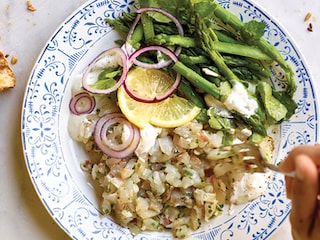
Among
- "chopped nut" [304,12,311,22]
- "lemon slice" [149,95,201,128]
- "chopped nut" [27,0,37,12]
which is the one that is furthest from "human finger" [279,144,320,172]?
"chopped nut" [27,0,37,12]

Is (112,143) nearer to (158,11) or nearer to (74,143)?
(74,143)

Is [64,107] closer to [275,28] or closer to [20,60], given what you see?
[20,60]

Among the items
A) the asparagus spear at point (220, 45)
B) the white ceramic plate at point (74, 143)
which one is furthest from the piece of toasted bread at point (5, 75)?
the asparagus spear at point (220, 45)

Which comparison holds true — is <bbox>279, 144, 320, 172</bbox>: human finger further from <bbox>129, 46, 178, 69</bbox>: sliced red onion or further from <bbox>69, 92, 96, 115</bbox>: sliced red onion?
<bbox>69, 92, 96, 115</bbox>: sliced red onion

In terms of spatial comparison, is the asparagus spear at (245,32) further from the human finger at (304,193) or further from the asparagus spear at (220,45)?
the human finger at (304,193)

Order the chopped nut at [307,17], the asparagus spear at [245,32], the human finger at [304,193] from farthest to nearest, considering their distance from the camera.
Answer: the chopped nut at [307,17] < the asparagus spear at [245,32] < the human finger at [304,193]

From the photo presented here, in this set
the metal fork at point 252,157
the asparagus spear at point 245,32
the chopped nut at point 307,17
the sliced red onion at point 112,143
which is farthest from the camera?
the chopped nut at point 307,17

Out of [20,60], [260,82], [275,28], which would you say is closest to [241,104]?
[260,82]
